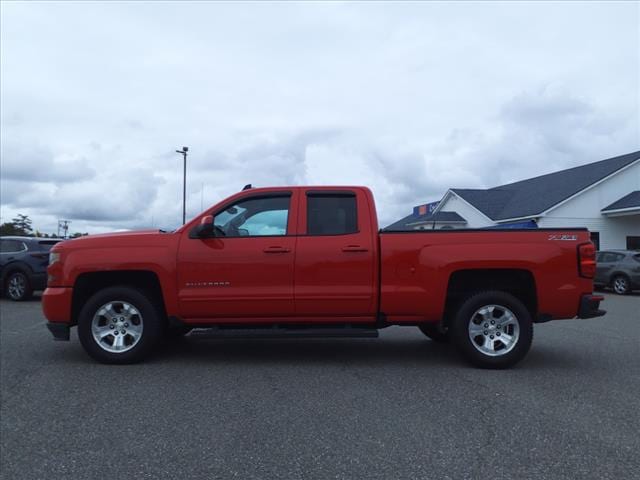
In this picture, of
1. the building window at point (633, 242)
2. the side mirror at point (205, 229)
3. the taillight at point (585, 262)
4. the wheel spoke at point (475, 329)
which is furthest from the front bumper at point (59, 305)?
the building window at point (633, 242)

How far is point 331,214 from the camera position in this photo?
5.94 meters

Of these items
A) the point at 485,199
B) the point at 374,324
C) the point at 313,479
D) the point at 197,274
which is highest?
the point at 485,199

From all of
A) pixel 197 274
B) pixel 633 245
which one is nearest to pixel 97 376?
pixel 197 274

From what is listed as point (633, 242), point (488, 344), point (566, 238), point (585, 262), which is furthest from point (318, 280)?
point (633, 242)

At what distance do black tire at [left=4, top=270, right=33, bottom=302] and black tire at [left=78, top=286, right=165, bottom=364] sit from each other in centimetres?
787

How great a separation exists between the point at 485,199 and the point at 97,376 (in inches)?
1201

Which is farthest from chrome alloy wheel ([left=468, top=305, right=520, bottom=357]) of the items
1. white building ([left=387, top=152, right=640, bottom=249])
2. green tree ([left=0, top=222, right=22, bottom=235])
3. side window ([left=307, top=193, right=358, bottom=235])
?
green tree ([left=0, top=222, right=22, bottom=235])

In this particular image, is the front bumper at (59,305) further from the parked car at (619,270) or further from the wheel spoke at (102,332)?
the parked car at (619,270)

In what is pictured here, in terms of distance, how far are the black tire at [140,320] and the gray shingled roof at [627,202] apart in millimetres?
24333

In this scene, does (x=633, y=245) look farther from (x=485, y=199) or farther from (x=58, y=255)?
(x=58, y=255)

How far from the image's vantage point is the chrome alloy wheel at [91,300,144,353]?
228 inches

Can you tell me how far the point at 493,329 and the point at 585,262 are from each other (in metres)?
1.20

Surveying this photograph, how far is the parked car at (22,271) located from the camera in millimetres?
12430

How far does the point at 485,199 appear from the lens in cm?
3294
